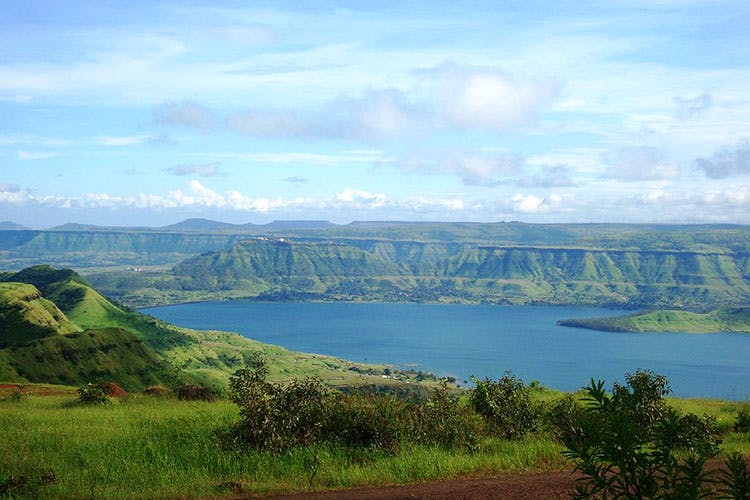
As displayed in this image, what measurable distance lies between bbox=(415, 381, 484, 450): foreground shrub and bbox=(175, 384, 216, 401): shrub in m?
10.3

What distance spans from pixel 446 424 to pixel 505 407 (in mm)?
3018

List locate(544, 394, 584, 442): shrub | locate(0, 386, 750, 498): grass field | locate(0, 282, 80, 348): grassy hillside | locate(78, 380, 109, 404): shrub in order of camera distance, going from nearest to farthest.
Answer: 1. locate(0, 386, 750, 498): grass field
2. locate(544, 394, 584, 442): shrub
3. locate(78, 380, 109, 404): shrub
4. locate(0, 282, 80, 348): grassy hillside

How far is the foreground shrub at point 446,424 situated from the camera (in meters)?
16.9

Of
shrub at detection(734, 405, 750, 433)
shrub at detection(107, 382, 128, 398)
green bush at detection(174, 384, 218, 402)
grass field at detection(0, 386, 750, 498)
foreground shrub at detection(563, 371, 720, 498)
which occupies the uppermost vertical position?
foreground shrub at detection(563, 371, 720, 498)

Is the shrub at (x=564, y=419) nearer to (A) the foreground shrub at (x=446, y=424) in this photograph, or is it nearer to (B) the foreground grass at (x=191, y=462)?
(B) the foreground grass at (x=191, y=462)

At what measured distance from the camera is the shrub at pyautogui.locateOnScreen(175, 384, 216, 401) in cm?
2537

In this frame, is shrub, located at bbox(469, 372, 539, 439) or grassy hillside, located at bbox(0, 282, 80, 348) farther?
grassy hillside, located at bbox(0, 282, 80, 348)

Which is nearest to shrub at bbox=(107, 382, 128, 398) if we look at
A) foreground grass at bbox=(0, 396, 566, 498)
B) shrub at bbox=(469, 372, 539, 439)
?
foreground grass at bbox=(0, 396, 566, 498)

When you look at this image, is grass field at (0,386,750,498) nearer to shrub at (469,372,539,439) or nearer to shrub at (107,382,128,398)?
shrub at (469,372,539,439)

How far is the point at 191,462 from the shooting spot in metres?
14.9

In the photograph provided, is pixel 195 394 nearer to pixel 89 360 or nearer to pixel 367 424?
pixel 367 424

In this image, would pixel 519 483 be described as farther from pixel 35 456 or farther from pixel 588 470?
pixel 35 456

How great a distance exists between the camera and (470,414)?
60.9 feet

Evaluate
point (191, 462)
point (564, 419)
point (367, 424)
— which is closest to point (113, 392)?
point (191, 462)
